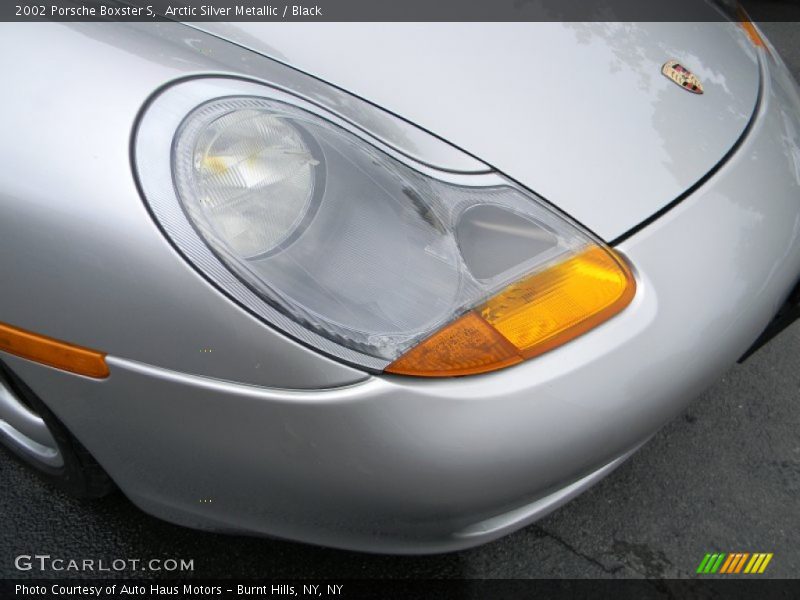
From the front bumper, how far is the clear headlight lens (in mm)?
54

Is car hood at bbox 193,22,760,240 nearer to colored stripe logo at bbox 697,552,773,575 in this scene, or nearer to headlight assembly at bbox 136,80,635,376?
headlight assembly at bbox 136,80,635,376

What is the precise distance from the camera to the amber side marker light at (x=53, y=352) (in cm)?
117

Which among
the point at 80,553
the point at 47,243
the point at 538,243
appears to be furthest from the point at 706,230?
the point at 80,553

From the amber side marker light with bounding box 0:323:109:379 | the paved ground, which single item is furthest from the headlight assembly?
the paved ground

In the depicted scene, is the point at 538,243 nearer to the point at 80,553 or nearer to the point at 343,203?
the point at 343,203

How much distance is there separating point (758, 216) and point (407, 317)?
2.43 feet

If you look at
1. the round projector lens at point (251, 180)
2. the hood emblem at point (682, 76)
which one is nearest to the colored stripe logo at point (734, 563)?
the hood emblem at point (682, 76)

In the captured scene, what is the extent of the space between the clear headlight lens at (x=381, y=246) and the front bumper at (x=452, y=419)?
0.18 ft

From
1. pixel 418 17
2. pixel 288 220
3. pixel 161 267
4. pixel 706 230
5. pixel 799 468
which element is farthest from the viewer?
pixel 799 468

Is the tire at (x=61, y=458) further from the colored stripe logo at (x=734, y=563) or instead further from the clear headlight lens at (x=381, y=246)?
the colored stripe logo at (x=734, y=563)

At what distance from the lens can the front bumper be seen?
1.12 m

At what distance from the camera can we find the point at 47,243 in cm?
Result: 113

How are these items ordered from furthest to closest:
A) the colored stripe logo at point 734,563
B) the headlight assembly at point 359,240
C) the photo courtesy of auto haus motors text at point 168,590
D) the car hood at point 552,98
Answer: the colored stripe logo at point 734,563 → the photo courtesy of auto haus motors text at point 168,590 → the car hood at point 552,98 → the headlight assembly at point 359,240

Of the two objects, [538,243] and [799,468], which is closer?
[538,243]
